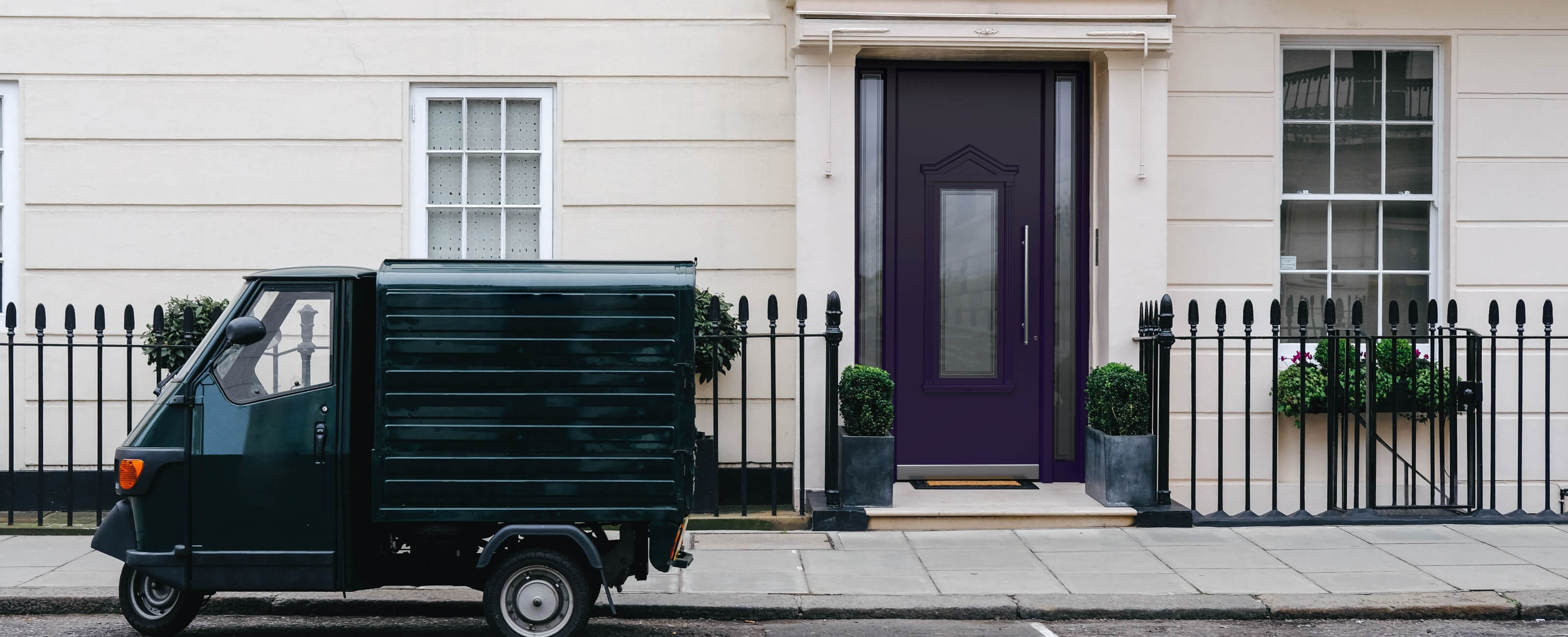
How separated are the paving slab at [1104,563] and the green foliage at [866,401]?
1.31 metres

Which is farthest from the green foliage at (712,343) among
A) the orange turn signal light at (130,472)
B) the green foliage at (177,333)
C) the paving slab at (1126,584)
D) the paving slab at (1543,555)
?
the paving slab at (1543,555)

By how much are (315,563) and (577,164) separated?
4.08 meters

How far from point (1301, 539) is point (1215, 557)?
844mm

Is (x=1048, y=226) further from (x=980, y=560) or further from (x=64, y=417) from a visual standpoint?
(x=64, y=417)

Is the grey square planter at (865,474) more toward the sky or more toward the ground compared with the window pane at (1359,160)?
more toward the ground

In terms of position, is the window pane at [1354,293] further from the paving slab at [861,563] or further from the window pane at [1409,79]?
the paving slab at [861,563]

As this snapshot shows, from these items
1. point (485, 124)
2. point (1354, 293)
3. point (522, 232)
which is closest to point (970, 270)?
point (1354, 293)

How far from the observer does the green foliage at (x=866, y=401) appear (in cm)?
761

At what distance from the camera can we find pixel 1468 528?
774 cm

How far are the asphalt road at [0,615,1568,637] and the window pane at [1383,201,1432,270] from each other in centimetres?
390

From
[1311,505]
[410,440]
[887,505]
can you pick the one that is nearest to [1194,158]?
[1311,505]

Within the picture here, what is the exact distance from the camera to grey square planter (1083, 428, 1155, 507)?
7.75 meters

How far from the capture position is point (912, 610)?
5.90 metres

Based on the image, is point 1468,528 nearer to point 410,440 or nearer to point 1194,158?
point 1194,158
